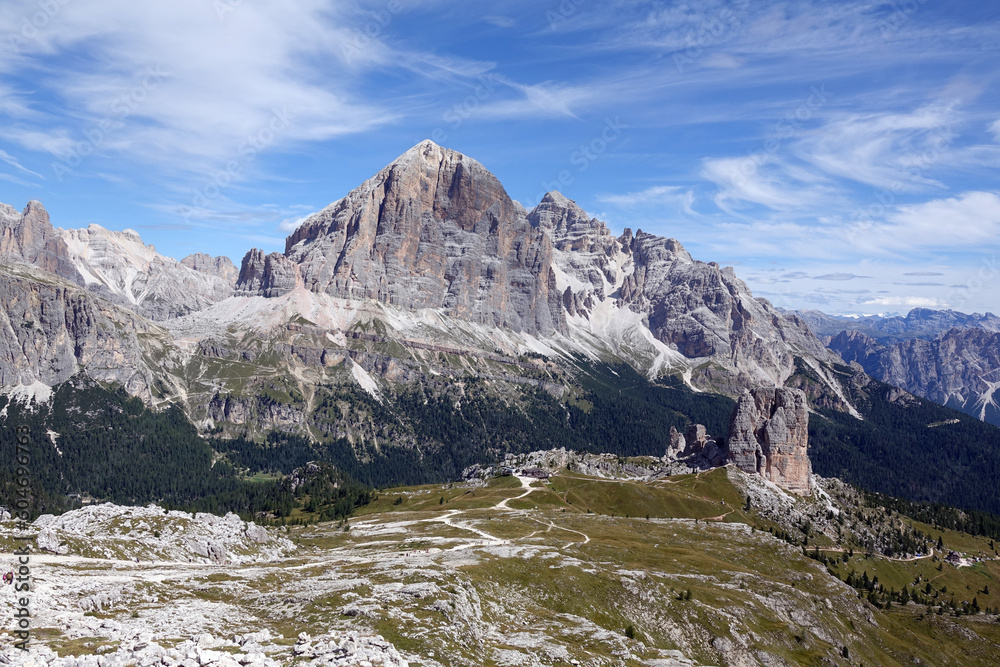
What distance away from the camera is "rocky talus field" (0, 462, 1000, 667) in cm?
7094

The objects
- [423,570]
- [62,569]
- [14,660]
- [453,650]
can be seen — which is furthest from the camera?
[423,570]

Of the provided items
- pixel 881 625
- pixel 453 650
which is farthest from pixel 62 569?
pixel 881 625

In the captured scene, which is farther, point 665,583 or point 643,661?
point 665,583

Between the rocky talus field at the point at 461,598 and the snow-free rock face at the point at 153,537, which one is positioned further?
the snow-free rock face at the point at 153,537

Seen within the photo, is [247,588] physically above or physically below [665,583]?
above

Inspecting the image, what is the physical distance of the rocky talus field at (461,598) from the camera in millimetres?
70938

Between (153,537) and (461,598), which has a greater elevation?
(153,537)

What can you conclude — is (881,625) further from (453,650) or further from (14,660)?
(14,660)

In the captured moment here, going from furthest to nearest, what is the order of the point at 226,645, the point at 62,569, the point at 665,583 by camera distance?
the point at 665,583, the point at 62,569, the point at 226,645

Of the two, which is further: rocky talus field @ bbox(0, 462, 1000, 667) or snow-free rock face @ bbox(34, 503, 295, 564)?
snow-free rock face @ bbox(34, 503, 295, 564)

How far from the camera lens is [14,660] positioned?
53.9 meters

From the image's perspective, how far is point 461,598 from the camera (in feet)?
319

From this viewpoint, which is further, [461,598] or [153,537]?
[153,537]

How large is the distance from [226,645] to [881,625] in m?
151
